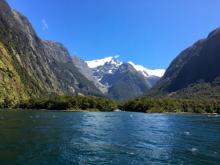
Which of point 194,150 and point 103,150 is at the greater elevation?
point 103,150

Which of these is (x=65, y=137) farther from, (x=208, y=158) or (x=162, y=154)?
(x=208, y=158)

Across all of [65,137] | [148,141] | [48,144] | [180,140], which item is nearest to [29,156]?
[48,144]

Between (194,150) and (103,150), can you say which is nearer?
(103,150)

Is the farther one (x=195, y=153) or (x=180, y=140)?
(x=180, y=140)

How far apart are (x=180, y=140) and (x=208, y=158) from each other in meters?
25.3

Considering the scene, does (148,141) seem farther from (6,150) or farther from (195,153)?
(6,150)

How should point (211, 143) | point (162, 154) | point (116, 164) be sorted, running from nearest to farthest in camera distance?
point (116, 164) → point (162, 154) → point (211, 143)

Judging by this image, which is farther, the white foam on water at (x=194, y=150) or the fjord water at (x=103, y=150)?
the white foam on water at (x=194, y=150)

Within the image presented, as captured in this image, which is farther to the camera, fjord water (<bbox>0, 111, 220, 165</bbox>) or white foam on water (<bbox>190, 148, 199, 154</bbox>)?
white foam on water (<bbox>190, 148, 199, 154</bbox>)

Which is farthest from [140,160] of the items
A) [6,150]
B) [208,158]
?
[6,150]

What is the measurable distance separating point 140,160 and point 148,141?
82.8 ft

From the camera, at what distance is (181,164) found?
59.3 m

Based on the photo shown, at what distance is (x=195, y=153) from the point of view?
229 feet

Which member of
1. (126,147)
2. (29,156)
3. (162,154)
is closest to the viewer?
(29,156)
